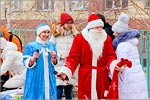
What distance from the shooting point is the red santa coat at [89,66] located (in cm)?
451

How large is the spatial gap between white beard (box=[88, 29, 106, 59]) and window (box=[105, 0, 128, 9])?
3.74 metres

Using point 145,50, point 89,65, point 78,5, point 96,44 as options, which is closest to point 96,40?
point 96,44

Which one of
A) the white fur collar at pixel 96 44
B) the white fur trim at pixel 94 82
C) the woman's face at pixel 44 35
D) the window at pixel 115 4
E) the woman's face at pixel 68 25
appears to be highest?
the window at pixel 115 4

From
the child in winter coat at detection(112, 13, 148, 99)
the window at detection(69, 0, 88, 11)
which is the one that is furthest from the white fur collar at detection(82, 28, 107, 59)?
the window at detection(69, 0, 88, 11)

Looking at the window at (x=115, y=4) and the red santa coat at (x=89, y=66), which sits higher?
the window at (x=115, y=4)

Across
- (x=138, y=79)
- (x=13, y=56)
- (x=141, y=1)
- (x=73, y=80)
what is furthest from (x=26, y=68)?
(x=141, y=1)

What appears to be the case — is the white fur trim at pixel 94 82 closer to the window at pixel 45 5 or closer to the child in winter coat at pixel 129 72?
the child in winter coat at pixel 129 72

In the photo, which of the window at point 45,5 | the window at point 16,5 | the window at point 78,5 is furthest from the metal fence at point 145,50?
the window at point 16,5

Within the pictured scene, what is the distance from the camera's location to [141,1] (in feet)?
26.8

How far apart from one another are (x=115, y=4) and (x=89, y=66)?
175 inches

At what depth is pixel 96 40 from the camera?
4.65 meters

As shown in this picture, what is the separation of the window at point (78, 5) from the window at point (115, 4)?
2.58 feet

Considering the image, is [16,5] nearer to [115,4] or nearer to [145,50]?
[115,4]

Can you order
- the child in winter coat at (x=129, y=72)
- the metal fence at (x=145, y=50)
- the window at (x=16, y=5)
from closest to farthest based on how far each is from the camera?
the child in winter coat at (x=129, y=72), the metal fence at (x=145, y=50), the window at (x=16, y=5)
